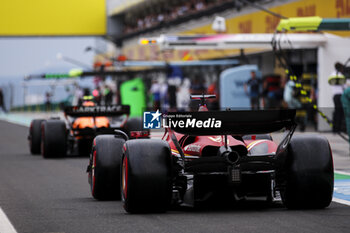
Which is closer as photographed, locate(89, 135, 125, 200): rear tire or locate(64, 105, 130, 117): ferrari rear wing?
locate(89, 135, 125, 200): rear tire

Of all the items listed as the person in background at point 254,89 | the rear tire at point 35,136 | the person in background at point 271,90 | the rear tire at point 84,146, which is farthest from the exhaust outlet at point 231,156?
the person in background at point 271,90

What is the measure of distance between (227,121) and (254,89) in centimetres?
2077

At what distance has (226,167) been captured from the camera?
842cm

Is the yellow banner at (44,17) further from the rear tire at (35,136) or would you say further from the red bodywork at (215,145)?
the red bodywork at (215,145)

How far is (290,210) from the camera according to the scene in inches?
343

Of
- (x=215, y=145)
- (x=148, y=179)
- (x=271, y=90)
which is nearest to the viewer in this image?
(x=148, y=179)

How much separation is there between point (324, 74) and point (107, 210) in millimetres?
17359

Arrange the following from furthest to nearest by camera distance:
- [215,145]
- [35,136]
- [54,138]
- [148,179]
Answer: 1. [35,136]
2. [54,138]
3. [215,145]
4. [148,179]

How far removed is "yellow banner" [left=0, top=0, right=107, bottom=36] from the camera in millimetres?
62312

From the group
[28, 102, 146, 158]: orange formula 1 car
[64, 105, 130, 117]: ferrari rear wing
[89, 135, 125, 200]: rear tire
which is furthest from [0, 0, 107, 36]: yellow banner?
[89, 135, 125, 200]: rear tire

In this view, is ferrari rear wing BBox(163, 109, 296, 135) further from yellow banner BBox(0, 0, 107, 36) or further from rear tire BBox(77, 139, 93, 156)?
yellow banner BBox(0, 0, 107, 36)

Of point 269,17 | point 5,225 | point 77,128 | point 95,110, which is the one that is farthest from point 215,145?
point 269,17

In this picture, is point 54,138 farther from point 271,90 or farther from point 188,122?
point 271,90

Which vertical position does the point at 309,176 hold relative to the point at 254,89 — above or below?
below
